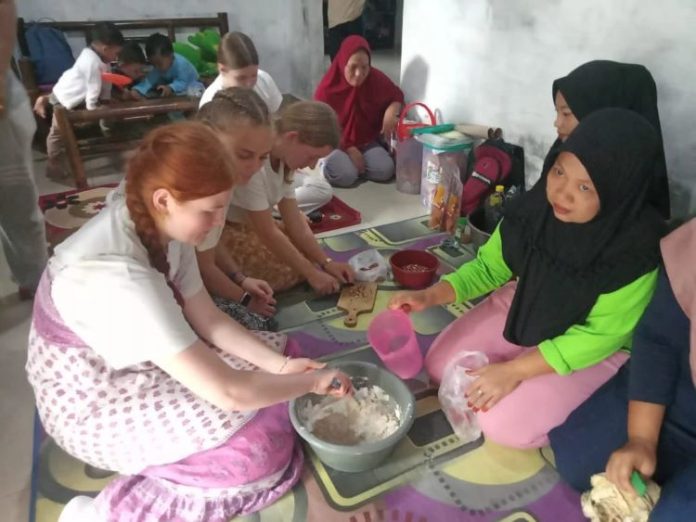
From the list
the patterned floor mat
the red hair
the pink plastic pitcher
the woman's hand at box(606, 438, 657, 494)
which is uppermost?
the red hair

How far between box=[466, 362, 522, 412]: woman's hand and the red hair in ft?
2.26

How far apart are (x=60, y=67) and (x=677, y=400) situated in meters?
3.63

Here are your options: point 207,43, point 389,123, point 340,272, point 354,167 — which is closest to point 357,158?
point 354,167

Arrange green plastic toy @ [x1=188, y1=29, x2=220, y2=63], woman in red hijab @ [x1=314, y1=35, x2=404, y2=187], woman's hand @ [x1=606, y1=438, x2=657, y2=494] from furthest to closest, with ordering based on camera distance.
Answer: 1. green plastic toy @ [x1=188, y1=29, x2=220, y2=63]
2. woman in red hijab @ [x1=314, y1=35, x2=404, y2=187]
3. woman's hand @ [x1=606, y1=438, x2=657, y2=494]

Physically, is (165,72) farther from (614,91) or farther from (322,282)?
(614,91)

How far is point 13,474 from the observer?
1.15 m

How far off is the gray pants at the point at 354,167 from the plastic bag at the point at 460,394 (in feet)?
5.03

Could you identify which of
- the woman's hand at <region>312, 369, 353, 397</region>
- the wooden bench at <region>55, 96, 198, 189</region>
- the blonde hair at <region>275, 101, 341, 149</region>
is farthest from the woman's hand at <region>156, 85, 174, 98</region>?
the woman's hand at <region>312, 369, 353, 397</region>

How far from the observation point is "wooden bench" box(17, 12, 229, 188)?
259cm

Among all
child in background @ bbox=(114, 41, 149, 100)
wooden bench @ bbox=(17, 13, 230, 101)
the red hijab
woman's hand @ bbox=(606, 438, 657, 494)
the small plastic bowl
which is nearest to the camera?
woman's hand @ bbox=(606, 438, 657, 494)

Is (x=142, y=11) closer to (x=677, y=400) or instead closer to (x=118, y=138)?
(x=118, y=138)

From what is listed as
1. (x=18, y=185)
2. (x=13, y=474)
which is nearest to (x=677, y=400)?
(x=13, y=474)

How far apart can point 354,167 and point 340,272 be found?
1.06 m

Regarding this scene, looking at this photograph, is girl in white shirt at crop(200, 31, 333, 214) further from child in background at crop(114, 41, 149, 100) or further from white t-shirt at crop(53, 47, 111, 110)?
child in background at crop(114, 41, 149, 100)
